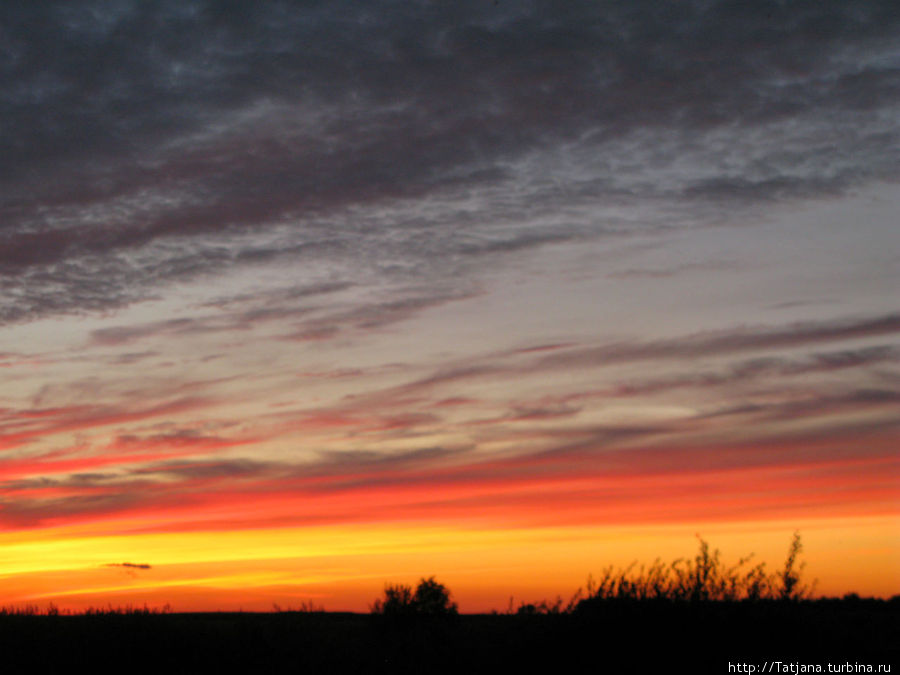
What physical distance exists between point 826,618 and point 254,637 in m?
13.8

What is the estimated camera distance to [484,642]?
2105cm

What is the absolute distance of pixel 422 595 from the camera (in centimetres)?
3459

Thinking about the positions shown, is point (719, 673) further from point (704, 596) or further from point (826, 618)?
point (826, 618)

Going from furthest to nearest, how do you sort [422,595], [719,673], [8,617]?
[422,595], [8,617], [719,673]

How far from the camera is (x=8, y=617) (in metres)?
26.5

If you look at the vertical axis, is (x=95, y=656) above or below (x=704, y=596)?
below

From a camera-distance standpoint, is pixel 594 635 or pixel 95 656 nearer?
pixel 594 635

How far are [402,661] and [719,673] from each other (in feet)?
23.9

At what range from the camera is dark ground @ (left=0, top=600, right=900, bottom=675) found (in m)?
18.1

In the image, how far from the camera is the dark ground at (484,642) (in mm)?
18062

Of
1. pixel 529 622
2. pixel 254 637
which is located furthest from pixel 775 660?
pixel 254 637

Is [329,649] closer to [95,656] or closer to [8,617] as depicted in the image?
[95,656]

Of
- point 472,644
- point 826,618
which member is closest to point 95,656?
point 472,644

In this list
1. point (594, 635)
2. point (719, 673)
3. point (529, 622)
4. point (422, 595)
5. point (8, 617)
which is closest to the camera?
point (719, 673)
